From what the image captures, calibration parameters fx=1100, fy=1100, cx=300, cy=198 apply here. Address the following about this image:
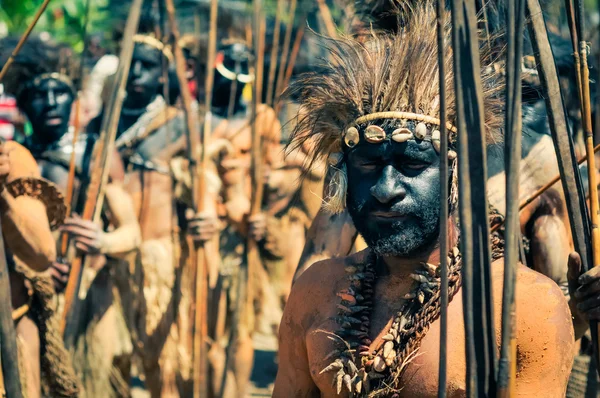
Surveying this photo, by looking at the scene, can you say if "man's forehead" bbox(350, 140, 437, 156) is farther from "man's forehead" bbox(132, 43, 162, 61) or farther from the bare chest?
"man's forehead" bbox(132, 43, 162, 61)

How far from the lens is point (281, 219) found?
7.01 metres

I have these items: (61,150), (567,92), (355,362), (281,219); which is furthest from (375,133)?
(281,219)

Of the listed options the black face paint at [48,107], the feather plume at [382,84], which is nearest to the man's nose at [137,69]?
the black face paint at [48,107]

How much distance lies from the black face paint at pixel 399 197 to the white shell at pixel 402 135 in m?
0.01

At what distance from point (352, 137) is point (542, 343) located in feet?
2.26

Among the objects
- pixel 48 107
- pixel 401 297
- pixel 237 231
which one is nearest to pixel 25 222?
pixel 401 297

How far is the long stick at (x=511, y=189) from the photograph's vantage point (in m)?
2.09

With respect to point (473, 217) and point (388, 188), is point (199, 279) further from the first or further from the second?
point (473, 217)

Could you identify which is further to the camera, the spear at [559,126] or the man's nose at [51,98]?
the man's nose at [51,98]

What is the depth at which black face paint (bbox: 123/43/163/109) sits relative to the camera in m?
7.27

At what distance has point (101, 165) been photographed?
16.4 feet

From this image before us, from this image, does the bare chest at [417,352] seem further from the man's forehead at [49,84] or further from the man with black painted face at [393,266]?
the man's forehead at [49,84]

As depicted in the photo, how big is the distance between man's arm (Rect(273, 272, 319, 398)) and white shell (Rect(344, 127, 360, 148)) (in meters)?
0.44

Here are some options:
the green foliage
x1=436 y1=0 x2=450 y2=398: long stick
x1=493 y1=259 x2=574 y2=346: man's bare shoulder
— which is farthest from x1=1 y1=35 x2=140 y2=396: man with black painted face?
the green foliage
